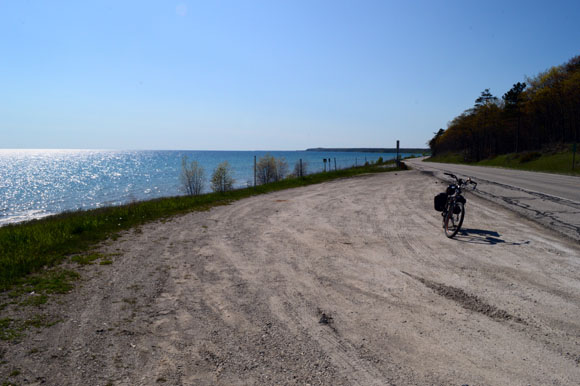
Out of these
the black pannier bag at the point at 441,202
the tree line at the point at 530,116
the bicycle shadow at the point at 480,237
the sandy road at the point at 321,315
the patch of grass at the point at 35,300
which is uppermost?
the tree line at the point at 530,116

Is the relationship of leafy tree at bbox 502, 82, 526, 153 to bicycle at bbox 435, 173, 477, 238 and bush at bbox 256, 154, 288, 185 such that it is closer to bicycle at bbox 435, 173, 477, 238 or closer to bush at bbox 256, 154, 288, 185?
bush at bbox 256, 154, 288, 185

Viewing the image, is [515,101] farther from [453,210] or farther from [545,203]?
[453,210]

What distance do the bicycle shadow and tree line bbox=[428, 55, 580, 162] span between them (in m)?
48.7

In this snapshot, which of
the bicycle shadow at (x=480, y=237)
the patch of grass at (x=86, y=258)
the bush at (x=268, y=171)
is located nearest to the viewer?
the patch of grass at (x=86, y=258)

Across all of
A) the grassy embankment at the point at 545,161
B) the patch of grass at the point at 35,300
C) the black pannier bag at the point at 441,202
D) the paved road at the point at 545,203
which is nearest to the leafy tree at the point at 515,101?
the grassy embankment at the point at 545,161

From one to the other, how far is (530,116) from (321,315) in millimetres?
67066

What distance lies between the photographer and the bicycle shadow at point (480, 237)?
25.3 feet

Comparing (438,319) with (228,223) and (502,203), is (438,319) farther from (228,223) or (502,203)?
(502,203)

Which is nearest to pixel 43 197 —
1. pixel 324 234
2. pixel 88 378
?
pixel 324 234

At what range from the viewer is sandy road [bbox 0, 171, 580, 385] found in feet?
10.4

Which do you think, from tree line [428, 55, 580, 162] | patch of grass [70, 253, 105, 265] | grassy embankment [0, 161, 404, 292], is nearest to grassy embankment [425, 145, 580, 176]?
tree line [428, 55, 580, 162]

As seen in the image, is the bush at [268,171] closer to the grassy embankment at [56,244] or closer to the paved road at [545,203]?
the paved road at [545,203]

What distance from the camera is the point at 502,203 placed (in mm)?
12898

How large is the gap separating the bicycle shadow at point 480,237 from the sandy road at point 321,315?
0.20ft
